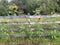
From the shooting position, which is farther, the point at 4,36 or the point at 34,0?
the point at 34,0

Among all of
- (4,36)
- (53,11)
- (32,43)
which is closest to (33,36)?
(32,43)

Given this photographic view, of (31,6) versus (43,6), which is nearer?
(43,6)

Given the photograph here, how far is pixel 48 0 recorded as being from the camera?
38.3 feet

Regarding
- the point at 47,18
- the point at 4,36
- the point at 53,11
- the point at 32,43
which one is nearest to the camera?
the point at 32,43

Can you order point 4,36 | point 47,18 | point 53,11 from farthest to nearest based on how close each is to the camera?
point 53,11
point 47,18
point 4,36

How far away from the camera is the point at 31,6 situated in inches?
460

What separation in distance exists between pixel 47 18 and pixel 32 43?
5.05ft

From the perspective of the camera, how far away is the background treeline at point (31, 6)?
11.1m

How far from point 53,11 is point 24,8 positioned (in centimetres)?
161

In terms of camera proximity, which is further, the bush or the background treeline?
the bush

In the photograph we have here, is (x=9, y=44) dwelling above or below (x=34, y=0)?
below

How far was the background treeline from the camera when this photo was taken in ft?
36.6

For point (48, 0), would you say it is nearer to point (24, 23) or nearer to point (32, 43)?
point (24, 23)

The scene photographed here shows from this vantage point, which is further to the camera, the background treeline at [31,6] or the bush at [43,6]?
the bush at [43,6]
